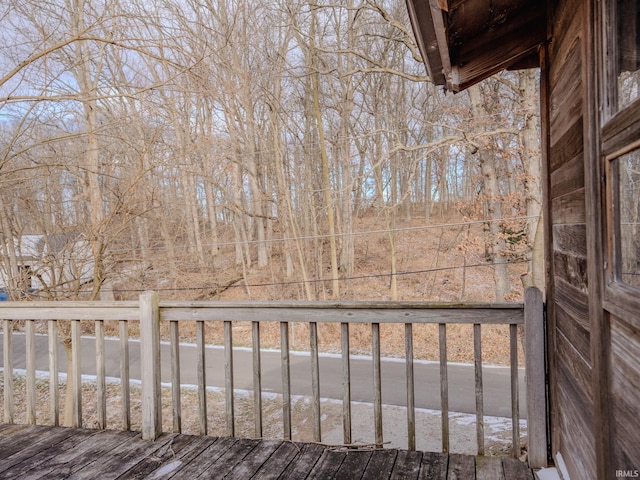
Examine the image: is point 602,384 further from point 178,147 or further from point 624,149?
point 178,147

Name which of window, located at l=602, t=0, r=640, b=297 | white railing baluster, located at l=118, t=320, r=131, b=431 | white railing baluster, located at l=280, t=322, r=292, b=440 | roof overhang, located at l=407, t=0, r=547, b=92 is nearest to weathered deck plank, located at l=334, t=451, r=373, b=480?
white railing baluster, located at l=280, t=322, r=292, b=440

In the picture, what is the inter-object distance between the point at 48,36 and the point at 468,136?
631 centimetres

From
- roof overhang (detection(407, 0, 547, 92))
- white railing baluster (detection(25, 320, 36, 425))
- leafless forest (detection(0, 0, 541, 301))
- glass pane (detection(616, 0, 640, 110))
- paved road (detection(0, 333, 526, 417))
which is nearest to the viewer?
glass pane (detection(616, 0, 640, 110))

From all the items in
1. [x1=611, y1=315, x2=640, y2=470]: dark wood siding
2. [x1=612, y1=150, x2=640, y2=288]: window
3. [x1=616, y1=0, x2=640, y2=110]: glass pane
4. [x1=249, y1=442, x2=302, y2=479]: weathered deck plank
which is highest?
[x1=616, y1=0, x2=640, y2=110]: glass pane

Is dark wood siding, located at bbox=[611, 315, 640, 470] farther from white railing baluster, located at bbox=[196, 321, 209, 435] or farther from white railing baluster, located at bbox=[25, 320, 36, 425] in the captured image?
white railing baluster, located at bbox=[25, 320, 36, 425]

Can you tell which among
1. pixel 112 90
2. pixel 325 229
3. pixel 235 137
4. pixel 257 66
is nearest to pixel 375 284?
pixel 325 229

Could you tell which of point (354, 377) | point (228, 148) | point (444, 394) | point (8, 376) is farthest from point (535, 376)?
point (228, 148)

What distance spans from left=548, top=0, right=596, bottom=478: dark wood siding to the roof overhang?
0.24 m

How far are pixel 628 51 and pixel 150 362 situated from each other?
264cm

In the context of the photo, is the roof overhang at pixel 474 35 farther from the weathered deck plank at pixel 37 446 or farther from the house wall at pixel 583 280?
the weathered deck plank at pixel 37 446

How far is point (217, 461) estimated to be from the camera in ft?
7.34

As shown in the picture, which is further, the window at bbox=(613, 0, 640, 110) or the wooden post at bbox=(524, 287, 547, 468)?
the wooden post at bbox=(524, 287, 547, 468)

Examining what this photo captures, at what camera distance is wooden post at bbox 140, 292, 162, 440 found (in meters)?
2.58

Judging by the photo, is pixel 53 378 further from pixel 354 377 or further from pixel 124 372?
pixel 354 377
